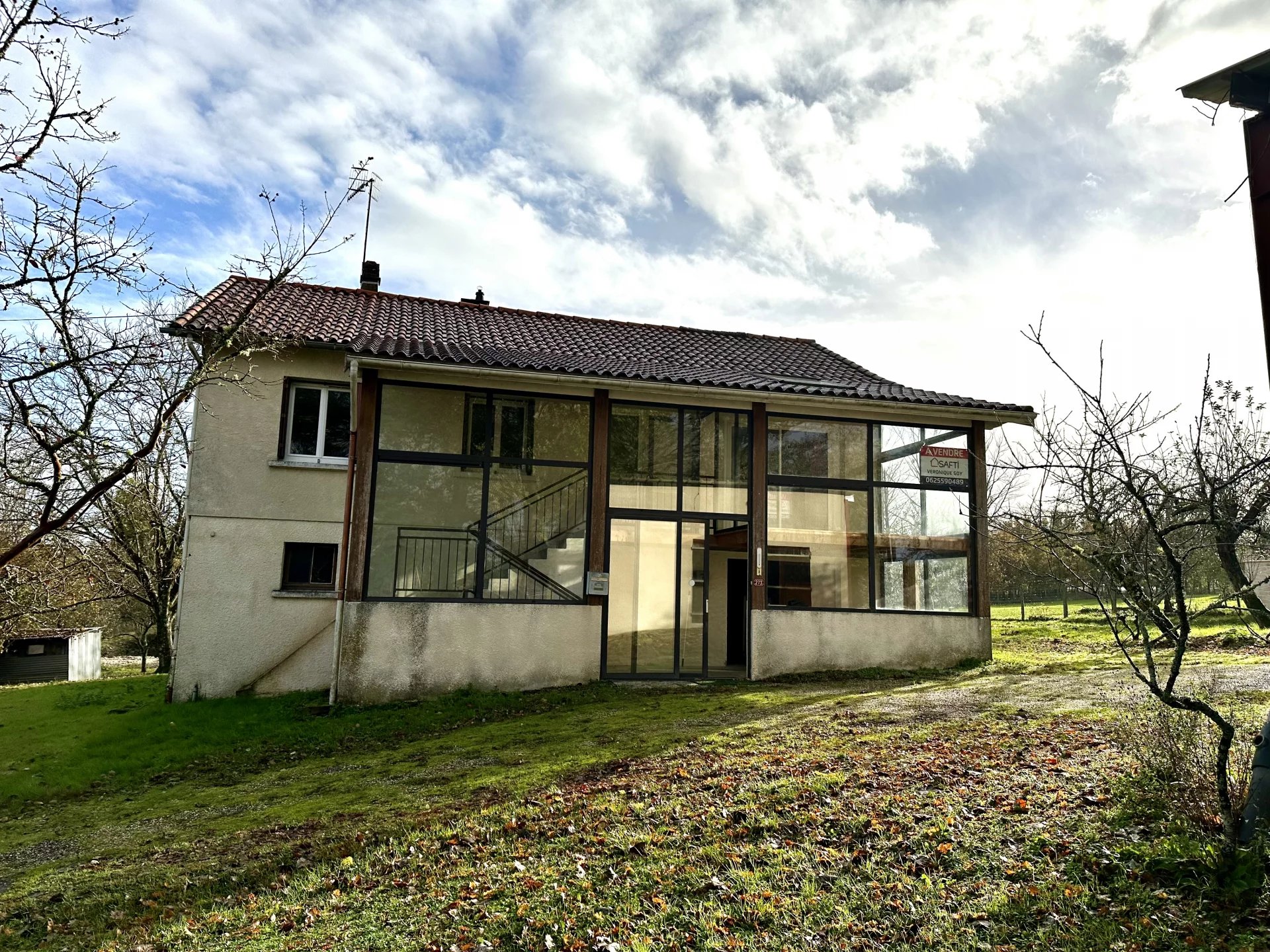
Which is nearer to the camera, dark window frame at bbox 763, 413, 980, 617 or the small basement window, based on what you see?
dark window frame at bbox 763, 413, 980, 617

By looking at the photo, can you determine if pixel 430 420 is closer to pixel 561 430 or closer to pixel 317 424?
pixel 561 430

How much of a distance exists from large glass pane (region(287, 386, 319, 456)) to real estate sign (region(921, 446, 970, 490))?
9491mm

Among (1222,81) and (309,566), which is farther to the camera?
(309,566)

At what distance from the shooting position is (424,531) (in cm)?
1259

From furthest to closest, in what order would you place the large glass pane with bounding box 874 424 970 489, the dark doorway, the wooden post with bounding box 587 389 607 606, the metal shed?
the metal shed < the large glass pane with bounding box 874 424 970 489 < the dark doorway < the wooden post with bounding box 587 389 607 606

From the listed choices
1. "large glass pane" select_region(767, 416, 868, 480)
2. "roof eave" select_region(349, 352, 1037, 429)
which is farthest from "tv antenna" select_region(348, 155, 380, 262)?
"large glass pane" select_region(767, 416, 868, 480)

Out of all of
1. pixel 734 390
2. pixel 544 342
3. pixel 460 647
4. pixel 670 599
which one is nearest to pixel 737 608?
pixel 670 599

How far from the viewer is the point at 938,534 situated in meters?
14.3

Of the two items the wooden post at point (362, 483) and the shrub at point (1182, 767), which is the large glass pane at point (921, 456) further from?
the shrub at point (1182, 767)

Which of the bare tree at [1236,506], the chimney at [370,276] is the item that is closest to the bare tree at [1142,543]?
the bare tree at [1236,506]

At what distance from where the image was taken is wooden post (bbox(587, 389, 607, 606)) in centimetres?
1295

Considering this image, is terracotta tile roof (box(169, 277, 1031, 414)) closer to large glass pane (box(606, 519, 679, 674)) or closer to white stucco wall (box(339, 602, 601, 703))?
large glass pane (box(606, 519, 679, 674))

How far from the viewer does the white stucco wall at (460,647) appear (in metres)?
12.0

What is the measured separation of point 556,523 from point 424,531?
73.9 inches
